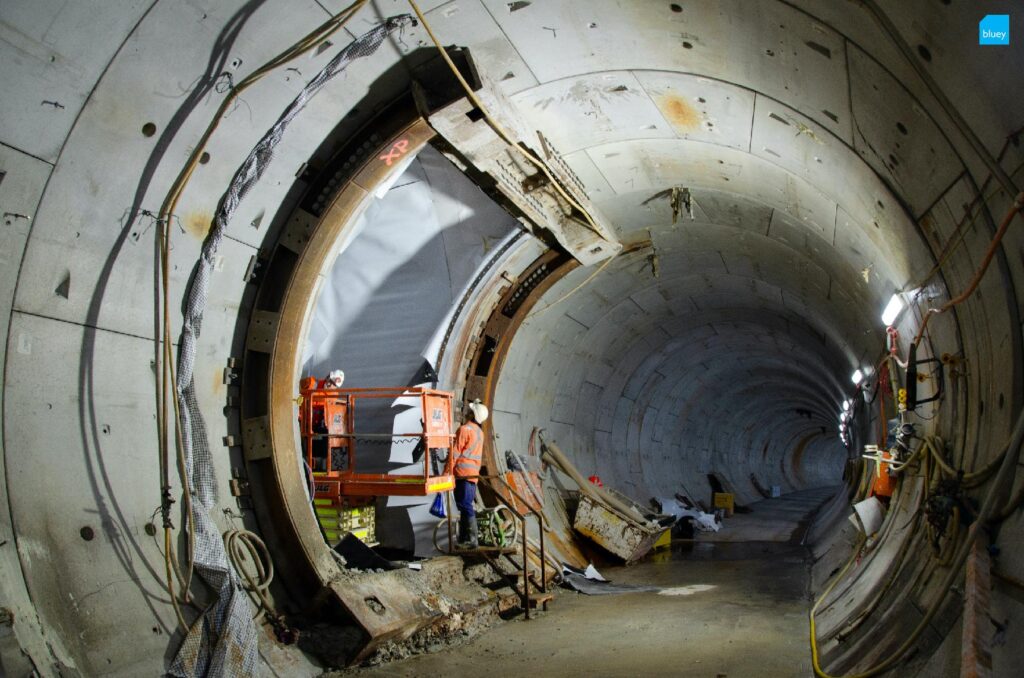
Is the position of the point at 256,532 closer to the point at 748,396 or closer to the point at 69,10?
the point at 69,10

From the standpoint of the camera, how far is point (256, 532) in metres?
5.71

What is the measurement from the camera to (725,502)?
63.3 ft

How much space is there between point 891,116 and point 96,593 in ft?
15.3

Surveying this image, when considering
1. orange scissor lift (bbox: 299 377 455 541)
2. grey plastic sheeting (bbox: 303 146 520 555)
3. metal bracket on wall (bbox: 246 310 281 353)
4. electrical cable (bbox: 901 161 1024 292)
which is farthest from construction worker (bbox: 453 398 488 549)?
electrical cable (bbox: 901 161 1024 292)

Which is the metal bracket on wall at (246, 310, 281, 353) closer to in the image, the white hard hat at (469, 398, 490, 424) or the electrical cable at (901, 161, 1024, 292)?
the white hard hat at (469, 398, 490, 424)

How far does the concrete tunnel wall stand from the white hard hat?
3.14 m

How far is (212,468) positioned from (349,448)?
11.3ft

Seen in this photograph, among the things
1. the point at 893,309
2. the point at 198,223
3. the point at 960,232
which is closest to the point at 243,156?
the point at 198,223

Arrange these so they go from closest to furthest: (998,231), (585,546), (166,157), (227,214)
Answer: (998,231) → (166,157) → (227,214) → (585,546)

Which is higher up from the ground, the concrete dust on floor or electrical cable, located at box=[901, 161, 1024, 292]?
electrical cable, located at box=[901, 161, 1024, 292]

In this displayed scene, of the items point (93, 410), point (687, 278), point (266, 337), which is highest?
point (687, 278)

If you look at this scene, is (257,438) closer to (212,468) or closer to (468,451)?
(212,468)

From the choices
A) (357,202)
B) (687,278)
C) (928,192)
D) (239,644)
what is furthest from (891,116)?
(687,278)

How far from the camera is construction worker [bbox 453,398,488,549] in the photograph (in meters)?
8.22
